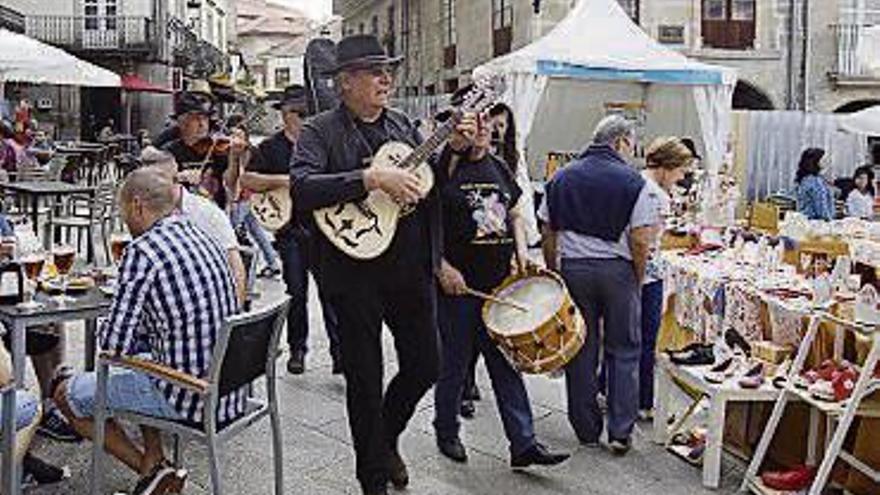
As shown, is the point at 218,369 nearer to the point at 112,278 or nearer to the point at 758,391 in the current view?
the point at 112,278

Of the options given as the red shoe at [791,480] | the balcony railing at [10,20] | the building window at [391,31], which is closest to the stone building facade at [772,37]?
the balcony railing at [10,20]

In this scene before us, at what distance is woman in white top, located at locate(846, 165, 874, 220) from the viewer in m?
13.0

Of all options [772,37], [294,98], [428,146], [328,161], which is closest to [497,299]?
[428,146]

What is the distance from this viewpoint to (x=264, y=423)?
218 inches

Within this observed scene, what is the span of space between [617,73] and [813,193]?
3048mm

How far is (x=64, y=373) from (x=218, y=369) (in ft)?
3.75

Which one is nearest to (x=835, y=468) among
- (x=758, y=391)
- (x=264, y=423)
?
(x=758, y=391)

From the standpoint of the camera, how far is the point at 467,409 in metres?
Answer: 5.89

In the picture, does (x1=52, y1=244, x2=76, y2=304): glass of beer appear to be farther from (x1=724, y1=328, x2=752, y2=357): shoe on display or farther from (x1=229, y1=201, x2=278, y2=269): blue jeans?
(x1=229, y1=201, x2=278, y2=269): blue jeans

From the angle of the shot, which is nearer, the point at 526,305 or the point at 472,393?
the point at 526,305

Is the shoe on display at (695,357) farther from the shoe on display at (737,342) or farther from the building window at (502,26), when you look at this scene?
the building window at (502,26)

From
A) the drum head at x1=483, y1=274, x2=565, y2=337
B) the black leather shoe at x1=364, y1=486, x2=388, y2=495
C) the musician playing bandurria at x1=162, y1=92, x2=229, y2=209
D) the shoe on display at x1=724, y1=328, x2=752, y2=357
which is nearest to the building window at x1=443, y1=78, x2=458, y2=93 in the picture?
the musician playing bandurria at x1=162, y1=92, x2=229, y2=209

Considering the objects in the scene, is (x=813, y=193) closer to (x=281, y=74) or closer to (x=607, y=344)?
(x=607, y=344)

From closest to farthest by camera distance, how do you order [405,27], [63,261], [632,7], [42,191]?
[63,261]
[42,191]
[632,7]
[405,27]
